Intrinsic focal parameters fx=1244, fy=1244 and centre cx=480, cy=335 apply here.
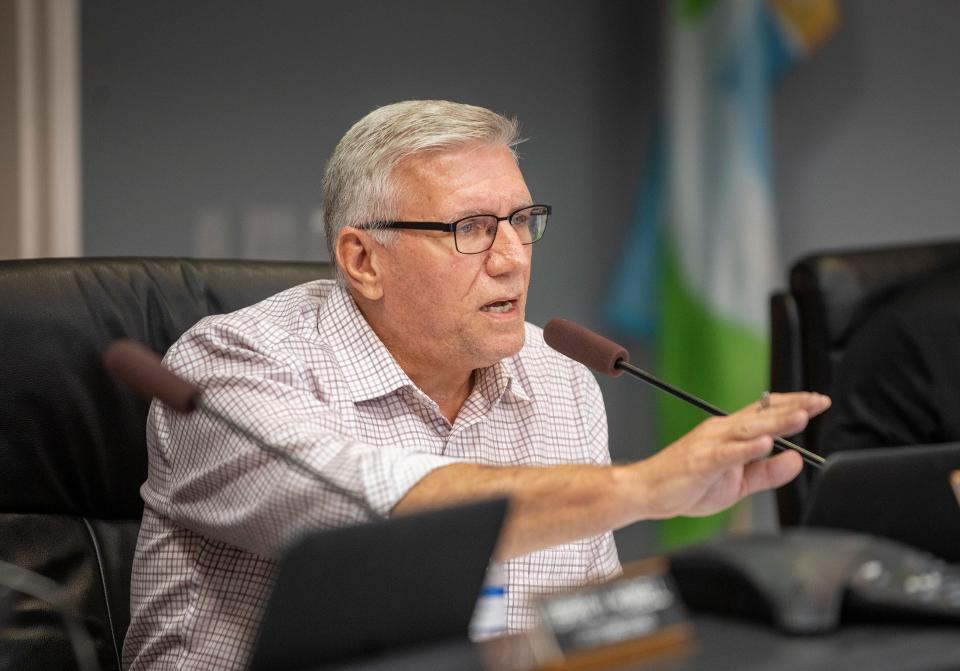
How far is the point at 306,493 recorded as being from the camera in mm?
1245

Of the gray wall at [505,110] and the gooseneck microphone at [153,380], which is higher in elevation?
the gray wall at [505,110]

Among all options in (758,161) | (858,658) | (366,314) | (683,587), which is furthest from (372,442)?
(758,161)

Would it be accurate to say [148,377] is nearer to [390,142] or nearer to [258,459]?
[258,459]

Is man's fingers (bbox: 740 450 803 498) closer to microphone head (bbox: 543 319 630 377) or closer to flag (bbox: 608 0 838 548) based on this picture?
microphone head (bbox: 543 319 630 377)

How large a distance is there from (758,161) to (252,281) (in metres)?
1.89

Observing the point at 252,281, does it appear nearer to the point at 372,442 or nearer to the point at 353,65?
the point at 372,442

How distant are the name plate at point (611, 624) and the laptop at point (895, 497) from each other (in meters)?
0.20

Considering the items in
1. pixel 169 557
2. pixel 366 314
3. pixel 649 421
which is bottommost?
pixel 649 421

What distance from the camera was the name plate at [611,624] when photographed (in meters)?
0.76

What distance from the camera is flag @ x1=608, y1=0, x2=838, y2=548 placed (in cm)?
329

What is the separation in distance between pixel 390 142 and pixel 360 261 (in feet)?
0.56

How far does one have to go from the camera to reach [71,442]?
1552 millimetres

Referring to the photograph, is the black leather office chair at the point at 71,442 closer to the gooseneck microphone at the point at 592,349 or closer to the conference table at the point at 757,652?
the gooseneck microphone at the point at 592,349

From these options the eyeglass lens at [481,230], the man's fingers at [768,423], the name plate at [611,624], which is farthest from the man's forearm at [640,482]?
the eyeglass lens at [481,230]
